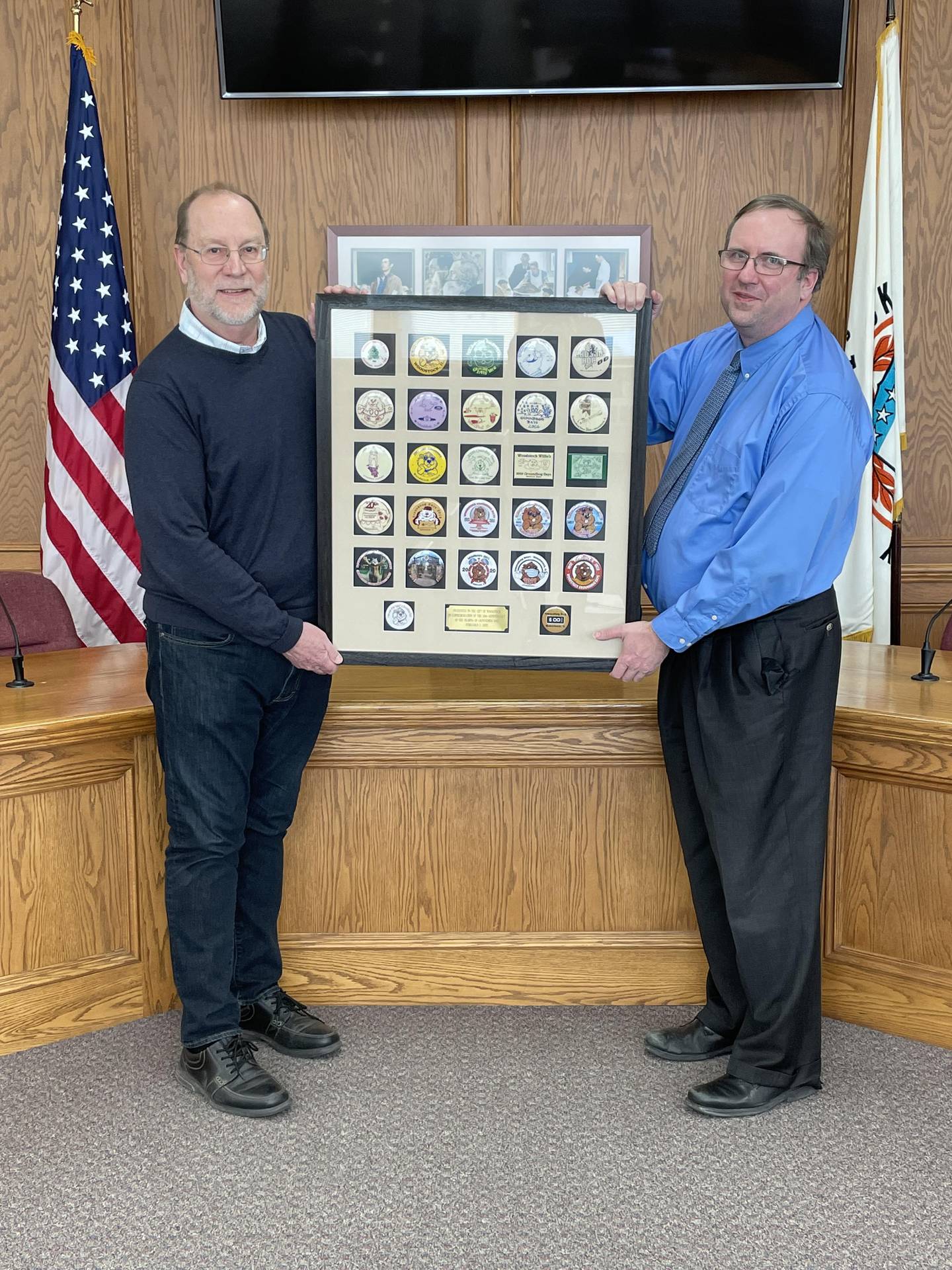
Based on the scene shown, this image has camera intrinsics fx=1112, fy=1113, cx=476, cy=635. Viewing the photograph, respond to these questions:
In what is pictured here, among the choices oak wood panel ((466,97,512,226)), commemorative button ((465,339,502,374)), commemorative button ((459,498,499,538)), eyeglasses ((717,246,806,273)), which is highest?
oak wood panel ((466,97,512,226))

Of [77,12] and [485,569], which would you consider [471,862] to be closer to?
[485,569]

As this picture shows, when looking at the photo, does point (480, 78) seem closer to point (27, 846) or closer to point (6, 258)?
point (6, 258)

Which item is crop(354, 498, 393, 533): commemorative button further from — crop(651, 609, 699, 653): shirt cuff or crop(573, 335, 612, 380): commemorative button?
crop(651, 609, 699, 653): shirt cuff

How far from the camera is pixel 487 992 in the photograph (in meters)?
2.59

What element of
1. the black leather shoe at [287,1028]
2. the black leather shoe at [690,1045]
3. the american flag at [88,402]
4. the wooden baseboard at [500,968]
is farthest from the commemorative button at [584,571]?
the american flag at [88,402]

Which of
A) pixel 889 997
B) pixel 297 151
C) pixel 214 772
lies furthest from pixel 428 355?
pixel 297 151

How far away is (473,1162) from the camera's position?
2.00m

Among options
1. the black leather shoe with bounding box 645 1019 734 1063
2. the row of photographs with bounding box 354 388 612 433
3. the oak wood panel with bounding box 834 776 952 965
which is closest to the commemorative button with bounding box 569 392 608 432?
the row of photographs with bounding box 354 388 612 433

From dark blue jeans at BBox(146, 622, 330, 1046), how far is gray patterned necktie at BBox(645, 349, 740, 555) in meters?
0.78

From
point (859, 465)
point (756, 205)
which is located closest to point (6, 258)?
point (756, 205)

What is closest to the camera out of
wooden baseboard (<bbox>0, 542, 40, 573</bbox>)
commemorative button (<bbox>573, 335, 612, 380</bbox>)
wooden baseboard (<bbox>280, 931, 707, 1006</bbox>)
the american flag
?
commemorative button (<bbox>573, 335, 612, 380</bbox>)

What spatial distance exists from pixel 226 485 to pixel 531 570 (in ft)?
2.01

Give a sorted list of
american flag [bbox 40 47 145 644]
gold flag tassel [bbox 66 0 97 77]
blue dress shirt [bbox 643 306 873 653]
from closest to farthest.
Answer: blue dress shirt [bbox 643 306 873 653] < gold flag tassel [bbox 66 0 97 77] < american flag [bbox 40 47 145 644]

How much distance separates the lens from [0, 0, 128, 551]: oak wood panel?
12.9ft
